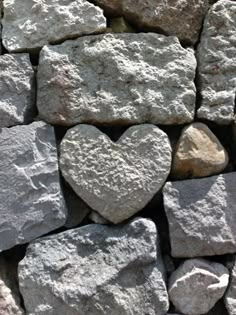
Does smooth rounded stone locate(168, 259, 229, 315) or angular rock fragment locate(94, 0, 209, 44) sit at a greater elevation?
angular rock fragment locate(94, 0, 209, 44)

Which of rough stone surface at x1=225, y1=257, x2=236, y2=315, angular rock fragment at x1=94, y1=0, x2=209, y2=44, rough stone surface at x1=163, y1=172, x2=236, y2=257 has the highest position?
angular rock fragment at x1=94, y1=0, x2=209, y2=44

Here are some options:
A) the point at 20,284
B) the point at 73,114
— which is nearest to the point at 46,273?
the point at 20,284

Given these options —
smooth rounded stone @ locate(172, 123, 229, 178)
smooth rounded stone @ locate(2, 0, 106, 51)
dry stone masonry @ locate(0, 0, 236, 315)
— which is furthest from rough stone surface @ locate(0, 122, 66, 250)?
smooth rounded stone @ locate(172, 123, 229, 178)

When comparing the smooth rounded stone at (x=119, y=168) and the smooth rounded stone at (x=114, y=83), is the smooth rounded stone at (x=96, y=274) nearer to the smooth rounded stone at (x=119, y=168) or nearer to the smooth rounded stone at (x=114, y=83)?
the smooth rounded stone at (x=119, y=168)

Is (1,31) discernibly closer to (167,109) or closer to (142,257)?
(167,109)

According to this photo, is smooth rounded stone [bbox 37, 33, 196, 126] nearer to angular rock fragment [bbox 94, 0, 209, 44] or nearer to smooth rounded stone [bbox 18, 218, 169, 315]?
angular rock fragment [bbox 94, 0, 209, 44]

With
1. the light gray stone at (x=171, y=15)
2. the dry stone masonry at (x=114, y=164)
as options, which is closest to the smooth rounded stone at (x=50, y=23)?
the dry stone masonry at (x=114, y=164)

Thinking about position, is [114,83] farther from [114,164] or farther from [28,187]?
[28,187]
